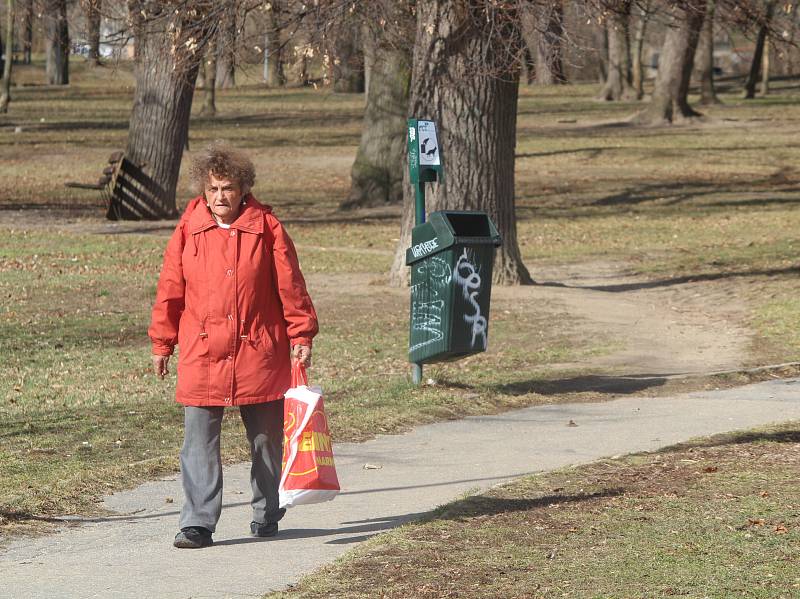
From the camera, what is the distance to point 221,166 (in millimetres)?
5910

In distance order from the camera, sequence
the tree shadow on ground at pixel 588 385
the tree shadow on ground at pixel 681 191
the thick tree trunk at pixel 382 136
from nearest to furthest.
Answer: the tree shadow on ground at pixel 588 385 < the thick tree trunk at pixel 382 136 < the tree shadow on ground at pixel 681 191

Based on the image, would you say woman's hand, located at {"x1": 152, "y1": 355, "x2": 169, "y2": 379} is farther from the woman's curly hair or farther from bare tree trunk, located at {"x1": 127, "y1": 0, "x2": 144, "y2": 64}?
bare tree trunk, located at {"x1": 127, "y1": 0, "x2": 144, "y2": 64}

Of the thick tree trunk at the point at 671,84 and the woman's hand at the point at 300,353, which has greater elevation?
the thick tree trunk at the point at 671,84

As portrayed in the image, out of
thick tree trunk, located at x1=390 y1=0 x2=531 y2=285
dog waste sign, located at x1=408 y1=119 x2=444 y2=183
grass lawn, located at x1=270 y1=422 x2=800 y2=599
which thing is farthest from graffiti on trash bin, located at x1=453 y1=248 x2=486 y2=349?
thick tree trunk, located at x1=390 y1=0 x2=531 y2=285

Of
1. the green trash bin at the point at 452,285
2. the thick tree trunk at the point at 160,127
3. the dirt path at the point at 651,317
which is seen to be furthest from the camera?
the thick tree trunk at the point at 160,127

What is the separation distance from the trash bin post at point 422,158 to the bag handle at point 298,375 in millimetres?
3648

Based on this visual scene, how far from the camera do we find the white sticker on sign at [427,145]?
377 inches

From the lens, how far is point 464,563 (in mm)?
5660

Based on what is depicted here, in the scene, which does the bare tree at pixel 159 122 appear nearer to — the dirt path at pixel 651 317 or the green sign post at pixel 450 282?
the dirt path at pixel 651 317

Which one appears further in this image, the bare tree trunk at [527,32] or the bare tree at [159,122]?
the bare tree at [159,122]

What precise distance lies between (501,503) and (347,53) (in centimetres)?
1854

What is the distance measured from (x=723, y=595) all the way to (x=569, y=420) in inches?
155

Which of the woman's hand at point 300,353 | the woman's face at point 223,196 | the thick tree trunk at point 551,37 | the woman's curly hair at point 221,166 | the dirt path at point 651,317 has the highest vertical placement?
the thick tree trunk at point 551,37

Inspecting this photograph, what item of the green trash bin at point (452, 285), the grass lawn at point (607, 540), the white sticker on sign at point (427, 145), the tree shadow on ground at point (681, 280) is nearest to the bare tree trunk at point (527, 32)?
the tree shadow on ground at point (681, 280)
